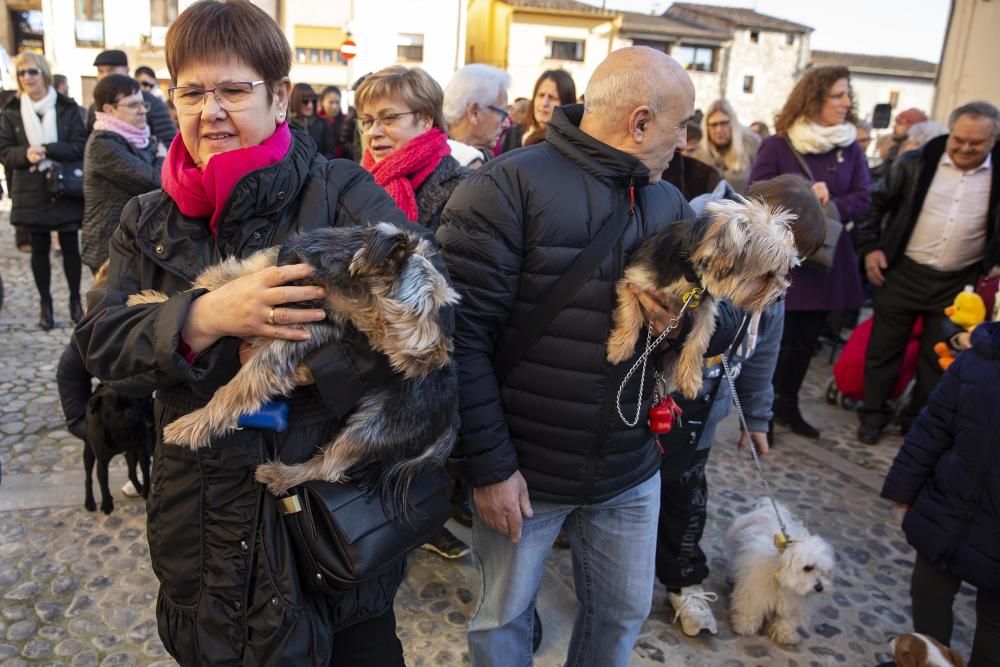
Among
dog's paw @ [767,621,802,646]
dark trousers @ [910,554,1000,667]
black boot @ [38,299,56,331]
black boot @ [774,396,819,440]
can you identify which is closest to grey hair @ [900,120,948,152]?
black boot @ [774,396,819,440]

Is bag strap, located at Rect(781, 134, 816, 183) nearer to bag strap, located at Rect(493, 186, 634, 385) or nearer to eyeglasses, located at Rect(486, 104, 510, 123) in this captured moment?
eyeglasses, located at Rect(486, 104, 510, 123)

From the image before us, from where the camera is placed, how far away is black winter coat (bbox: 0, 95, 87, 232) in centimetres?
641

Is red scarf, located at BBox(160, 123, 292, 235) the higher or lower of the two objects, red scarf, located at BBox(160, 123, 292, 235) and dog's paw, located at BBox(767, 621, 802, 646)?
the higher

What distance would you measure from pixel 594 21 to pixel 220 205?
39800mm

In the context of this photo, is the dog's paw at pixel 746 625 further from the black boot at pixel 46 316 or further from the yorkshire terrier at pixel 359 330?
the black boot at pixel 46 316

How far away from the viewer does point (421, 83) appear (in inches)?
131

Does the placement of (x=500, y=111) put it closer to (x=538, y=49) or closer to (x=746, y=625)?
(x=746, y=625)

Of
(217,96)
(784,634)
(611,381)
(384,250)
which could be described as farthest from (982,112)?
(217,96)

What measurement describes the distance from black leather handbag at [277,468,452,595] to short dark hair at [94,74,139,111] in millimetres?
4792

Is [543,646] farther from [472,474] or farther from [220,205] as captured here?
[220,205]

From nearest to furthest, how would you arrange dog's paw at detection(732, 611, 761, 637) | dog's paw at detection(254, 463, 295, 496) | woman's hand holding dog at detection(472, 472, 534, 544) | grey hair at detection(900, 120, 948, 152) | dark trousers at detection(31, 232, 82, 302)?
dog's paw at detection(254, 463, 295, 496) < woman's hand holding dog at detection(472, 472, 534, 544) < dog's paw at detection(732, 611, 761, 637) < dark trousers at detection(31, 232, 82, 302) < grey hair at detection(900, 120, 948, 152)

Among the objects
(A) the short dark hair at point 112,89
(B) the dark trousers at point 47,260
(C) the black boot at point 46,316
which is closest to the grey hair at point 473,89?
(A) the short dark hair at point 112,89

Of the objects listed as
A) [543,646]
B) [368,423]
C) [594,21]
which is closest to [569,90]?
[543,646]

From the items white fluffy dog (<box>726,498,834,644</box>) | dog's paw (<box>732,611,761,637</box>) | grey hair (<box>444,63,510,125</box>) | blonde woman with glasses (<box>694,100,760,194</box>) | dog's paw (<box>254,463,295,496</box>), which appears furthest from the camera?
blonde woman with glasses (<box>694,100,760,194</box>)
